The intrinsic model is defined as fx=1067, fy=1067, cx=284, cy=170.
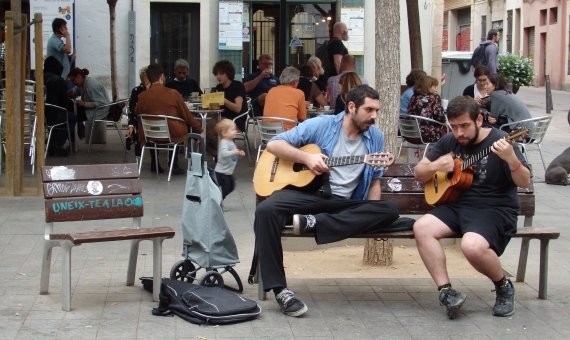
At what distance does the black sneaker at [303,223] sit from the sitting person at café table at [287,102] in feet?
19.9

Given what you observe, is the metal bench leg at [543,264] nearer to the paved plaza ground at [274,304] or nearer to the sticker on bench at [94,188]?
the paved plaza ground at [274,304]

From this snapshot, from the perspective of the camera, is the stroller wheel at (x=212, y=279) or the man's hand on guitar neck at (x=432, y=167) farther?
the stroller wheel at (x=212, y=279)

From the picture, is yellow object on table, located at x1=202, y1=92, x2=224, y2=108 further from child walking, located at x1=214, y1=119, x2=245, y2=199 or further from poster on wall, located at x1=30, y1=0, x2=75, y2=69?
poster on wall, located at x1=30, y1=0, x2=75, y2=69

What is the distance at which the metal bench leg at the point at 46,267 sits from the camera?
260 inches

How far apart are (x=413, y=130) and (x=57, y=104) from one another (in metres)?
4.78

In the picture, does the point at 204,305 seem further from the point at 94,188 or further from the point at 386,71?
the point at 386,71

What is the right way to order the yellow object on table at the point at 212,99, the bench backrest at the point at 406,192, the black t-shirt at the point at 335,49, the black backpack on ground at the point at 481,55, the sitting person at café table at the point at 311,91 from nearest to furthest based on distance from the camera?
the bench backrest at the point at 406,192 < the yellow object on table at the point at 212,99 < the sitting person at café table at the point at 311,91 < the black t-shirt at the point at 335,49 < the black backpack on ground at the point at 481,55

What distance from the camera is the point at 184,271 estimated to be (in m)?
6.95

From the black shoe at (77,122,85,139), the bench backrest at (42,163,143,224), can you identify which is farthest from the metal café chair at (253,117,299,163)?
the bench backrest at (42,163,143,224)

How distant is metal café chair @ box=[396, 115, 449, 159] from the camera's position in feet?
40.5

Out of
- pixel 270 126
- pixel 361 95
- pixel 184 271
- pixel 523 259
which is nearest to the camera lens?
pixel 361 95

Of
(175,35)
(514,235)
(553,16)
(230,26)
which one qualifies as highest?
(553,16)

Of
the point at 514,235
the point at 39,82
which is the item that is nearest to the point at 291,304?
the point at 514,235

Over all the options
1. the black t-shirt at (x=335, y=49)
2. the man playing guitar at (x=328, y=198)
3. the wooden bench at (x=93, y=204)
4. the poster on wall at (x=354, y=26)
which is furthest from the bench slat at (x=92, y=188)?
the poster on wall at (x=354, y=26)
